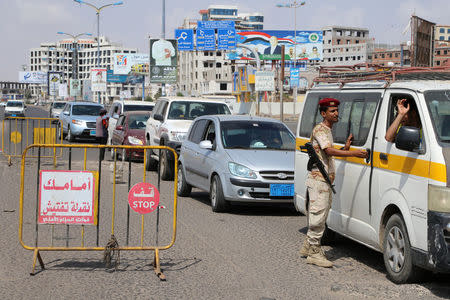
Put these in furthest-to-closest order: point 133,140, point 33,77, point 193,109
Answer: point 33,77 → point 133,140 → point 193,109

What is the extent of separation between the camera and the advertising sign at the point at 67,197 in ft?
23.6

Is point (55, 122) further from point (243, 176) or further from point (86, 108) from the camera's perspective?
point (243, 176)

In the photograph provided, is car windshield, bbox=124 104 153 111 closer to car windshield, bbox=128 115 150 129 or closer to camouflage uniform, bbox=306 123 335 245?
car windshield, bbox=128 115 150 129

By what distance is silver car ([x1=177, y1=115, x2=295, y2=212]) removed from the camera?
11.4 meters

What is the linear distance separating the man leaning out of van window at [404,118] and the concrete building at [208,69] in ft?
376

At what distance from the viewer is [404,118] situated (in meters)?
7.02

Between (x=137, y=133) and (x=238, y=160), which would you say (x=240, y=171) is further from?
(x=137, y=133)

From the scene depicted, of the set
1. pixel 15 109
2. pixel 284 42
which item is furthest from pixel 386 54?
pixel 15 109

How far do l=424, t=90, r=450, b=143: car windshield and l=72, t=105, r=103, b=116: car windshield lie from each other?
26877 millimetres

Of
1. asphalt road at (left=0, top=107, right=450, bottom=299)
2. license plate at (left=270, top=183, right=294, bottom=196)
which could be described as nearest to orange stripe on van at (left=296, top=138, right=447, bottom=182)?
asphalt road at (left=0, top=107, right=450, bottom=299)

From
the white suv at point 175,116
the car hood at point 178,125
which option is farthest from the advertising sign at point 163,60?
the car hood at point 178,125

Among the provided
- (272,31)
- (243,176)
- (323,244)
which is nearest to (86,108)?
(243,176)

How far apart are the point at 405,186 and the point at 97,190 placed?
307cm

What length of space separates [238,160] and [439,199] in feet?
19.0
